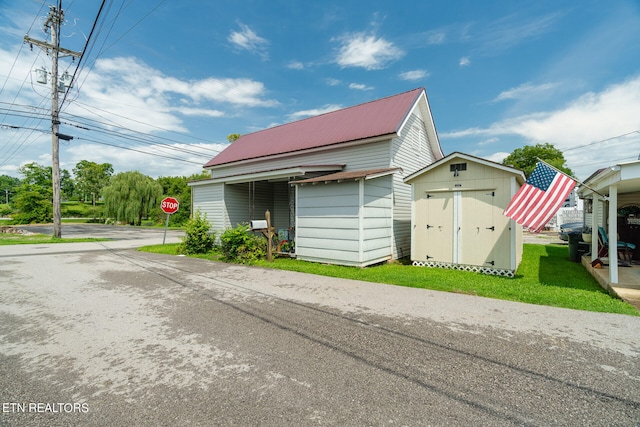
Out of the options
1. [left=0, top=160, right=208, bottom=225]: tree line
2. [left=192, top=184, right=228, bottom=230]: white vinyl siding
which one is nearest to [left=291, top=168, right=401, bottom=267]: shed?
[left=192, top=184, right=228, bottom=230]: white vinyl siding

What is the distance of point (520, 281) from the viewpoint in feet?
23.7

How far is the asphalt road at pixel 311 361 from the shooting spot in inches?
95.9

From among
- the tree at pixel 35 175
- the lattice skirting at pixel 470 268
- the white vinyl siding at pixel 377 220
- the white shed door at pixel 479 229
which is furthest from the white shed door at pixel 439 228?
the tree at pixel 35 175

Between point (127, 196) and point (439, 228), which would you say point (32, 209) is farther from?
point (439, 228)

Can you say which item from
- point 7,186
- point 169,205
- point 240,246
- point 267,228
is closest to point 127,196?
point 169,205

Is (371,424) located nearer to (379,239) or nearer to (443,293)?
Answer: (443,293)

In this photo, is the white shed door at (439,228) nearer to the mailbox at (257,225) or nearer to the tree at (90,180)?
the mailbox at (257,225)

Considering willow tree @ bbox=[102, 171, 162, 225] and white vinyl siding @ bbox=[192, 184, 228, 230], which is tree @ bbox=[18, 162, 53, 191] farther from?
white vinyl siding @ bbox=[192, 184, 228, 230]

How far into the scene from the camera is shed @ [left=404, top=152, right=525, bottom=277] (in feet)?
26.2

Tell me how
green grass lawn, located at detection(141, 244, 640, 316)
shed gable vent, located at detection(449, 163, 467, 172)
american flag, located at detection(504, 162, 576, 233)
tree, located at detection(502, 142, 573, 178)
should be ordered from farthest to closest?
tree, located at detection(502, 142, 573, 178), shed gable vent, located at detection(449, 163, 467, 172), american flag, located at detection(504, 162, 576, 233), green grass lawn, located at detection(141, 244, 640, 316)

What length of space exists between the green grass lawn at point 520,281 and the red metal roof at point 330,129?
5.28 m

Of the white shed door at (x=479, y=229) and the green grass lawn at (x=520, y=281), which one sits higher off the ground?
the white shed door at (x=479, y=229)

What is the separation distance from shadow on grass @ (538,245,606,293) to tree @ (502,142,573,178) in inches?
1531

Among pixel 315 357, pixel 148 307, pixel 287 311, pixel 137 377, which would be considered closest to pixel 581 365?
pixel 315 357
